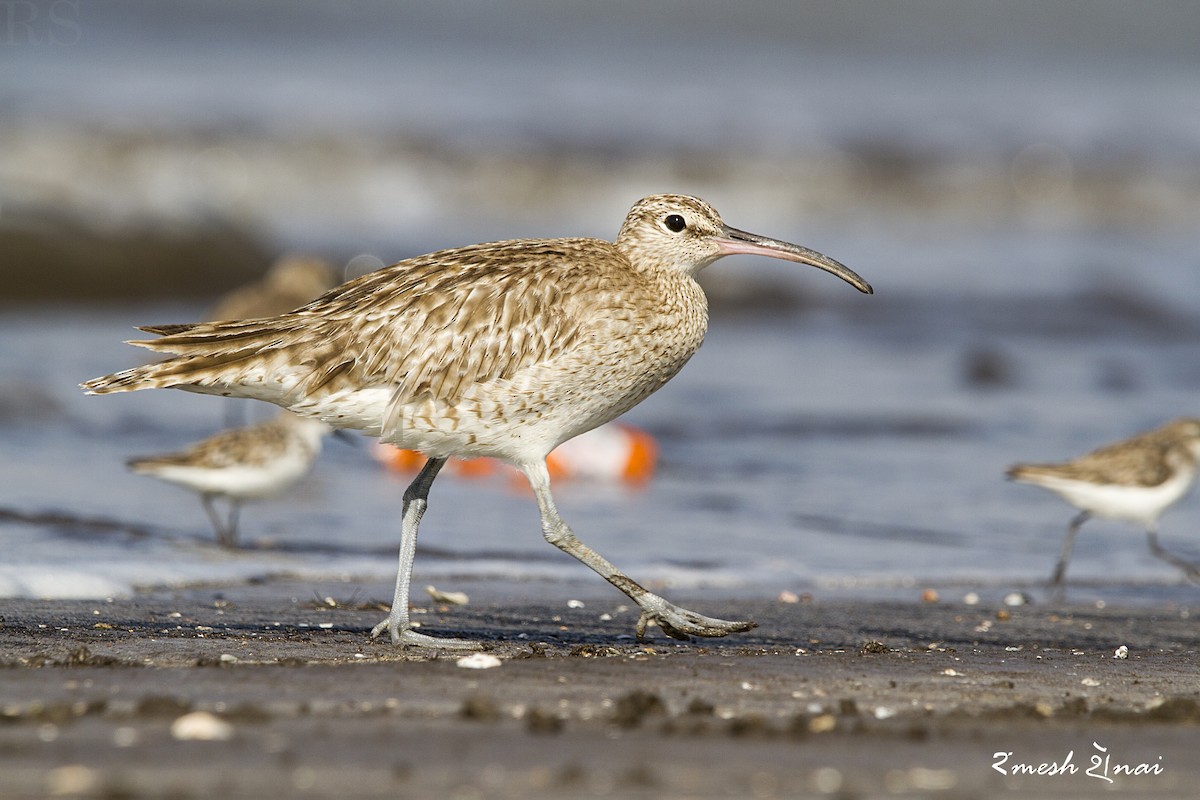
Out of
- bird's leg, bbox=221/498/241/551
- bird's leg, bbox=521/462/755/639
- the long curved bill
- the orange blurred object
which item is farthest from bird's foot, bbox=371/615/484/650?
the orange blurred object

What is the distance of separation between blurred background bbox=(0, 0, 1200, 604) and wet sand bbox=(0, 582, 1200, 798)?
1482 millimetres

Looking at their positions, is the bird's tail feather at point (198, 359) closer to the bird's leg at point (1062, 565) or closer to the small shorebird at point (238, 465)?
the small shorebird at point (238, 465)

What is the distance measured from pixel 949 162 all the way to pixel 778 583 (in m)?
21.0

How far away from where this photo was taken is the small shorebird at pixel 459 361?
591 cm

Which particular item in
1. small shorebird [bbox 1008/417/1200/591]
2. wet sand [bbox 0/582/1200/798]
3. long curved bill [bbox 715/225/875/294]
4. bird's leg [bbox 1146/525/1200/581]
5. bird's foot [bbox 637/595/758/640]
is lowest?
wet sand [bbox 0/582/1200/798]

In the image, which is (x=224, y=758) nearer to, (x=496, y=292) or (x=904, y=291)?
(x=496, y=292)

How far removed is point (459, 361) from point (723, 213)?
19263 mm

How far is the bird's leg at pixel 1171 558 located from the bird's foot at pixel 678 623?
3.37m

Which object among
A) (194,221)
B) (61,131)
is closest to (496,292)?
(194,221)

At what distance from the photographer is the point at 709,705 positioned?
464 centimetres

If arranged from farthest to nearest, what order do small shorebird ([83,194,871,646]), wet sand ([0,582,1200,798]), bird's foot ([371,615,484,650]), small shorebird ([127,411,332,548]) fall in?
small shorebird ([127,411,332,548]), small shorebird ([83,194,871,646]), bird's foot ([371,615,484,650]), wet sand ([0,582,1200,798])

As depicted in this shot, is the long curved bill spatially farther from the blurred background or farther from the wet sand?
the blurred background

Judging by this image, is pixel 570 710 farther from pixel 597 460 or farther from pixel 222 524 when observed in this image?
pixel 597 460

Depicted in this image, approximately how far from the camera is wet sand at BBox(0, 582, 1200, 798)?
3902 mm
